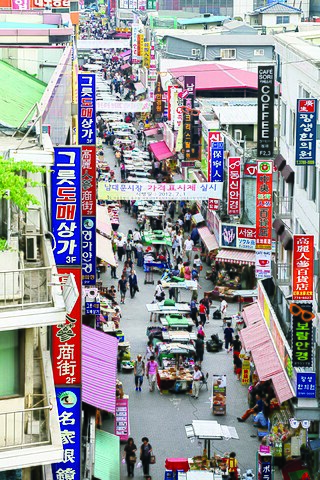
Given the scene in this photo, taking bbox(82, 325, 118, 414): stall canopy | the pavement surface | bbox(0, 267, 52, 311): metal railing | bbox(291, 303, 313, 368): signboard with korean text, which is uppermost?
bbox(0, 267, 52, 311): metal railing

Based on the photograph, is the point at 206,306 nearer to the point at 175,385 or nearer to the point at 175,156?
the point at 175,385

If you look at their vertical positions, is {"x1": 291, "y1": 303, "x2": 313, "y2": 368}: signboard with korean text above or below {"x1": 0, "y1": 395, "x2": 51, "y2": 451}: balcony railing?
below

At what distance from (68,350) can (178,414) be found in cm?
1431

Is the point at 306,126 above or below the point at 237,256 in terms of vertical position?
above

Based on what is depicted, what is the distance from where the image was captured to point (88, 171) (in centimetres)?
3828

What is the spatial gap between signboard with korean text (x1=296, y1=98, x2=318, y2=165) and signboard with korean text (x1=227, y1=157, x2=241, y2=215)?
64.3 feet

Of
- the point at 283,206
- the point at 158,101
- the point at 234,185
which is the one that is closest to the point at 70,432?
the point at 283,206

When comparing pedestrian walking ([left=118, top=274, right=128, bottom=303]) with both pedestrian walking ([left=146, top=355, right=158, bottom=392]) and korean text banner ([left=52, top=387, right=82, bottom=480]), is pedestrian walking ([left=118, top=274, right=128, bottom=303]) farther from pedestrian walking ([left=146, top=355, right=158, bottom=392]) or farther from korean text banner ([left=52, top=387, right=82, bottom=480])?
korean text banner ([left=52, top=387, right=82, bottom=480])

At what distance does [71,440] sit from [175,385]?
16.4 metres

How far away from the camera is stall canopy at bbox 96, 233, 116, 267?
171 ft

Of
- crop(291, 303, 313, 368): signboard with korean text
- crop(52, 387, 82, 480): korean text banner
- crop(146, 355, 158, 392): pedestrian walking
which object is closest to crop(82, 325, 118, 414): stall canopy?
crop(146, 355, 158, 392): pedestrian walking

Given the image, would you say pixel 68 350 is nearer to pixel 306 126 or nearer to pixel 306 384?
pixel 306 384

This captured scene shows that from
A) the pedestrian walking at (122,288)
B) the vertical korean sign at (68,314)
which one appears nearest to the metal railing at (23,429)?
the vertical korean sign at (68,314)

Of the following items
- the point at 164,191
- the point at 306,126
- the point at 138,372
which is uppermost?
the point at 306,126
